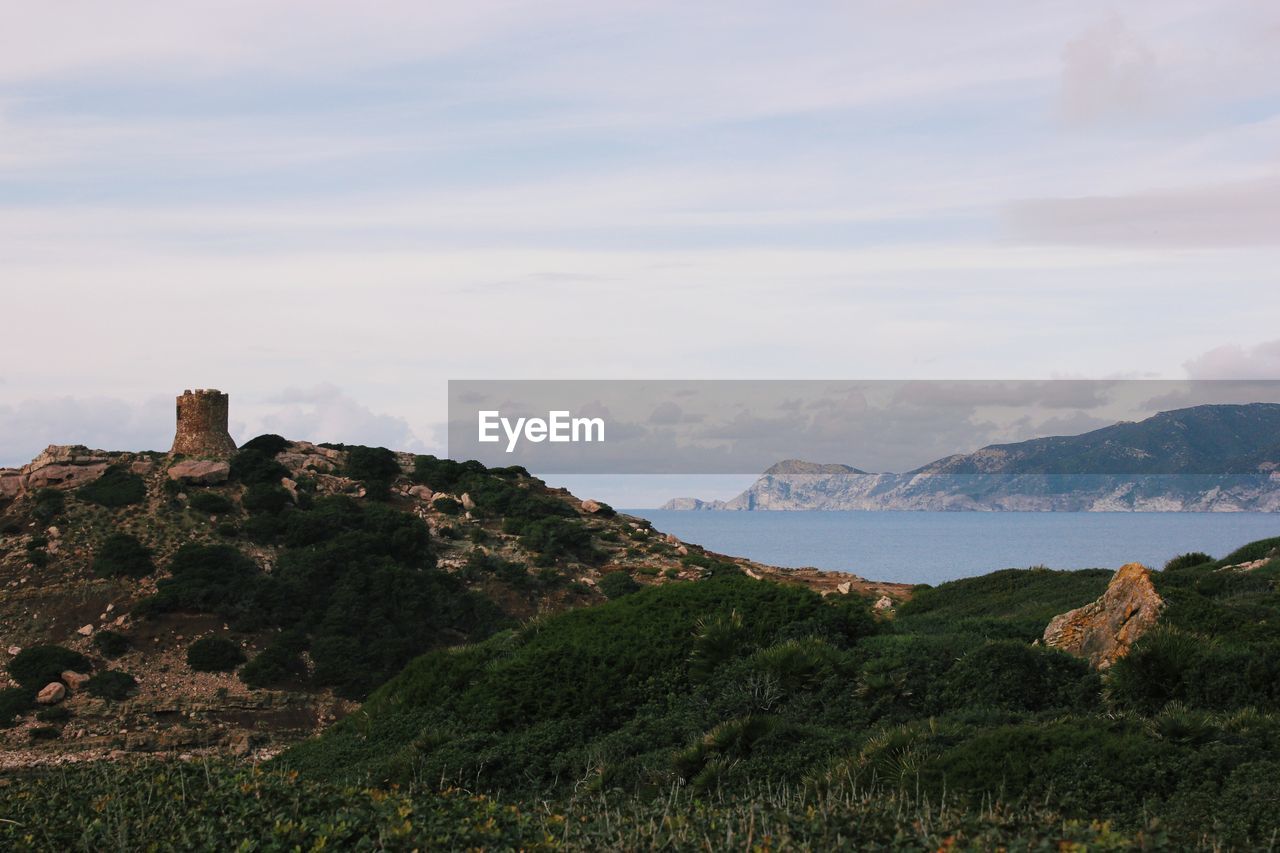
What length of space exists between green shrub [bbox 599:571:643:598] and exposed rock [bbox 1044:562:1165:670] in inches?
911

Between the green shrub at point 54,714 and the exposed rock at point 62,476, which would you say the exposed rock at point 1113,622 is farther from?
the exposed rock at point 62,476

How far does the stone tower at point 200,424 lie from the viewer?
46.8 m

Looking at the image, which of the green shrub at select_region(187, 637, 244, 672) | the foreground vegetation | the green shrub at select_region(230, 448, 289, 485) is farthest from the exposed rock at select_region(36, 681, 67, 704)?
the foreground vegetation

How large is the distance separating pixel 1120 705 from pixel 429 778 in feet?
32.7

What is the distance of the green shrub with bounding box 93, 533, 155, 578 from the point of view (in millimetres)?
38562

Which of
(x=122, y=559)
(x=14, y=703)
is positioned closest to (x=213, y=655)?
(x=14, y=703)

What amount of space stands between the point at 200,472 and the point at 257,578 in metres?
7.66

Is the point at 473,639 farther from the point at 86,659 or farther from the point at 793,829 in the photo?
the point at 793,829

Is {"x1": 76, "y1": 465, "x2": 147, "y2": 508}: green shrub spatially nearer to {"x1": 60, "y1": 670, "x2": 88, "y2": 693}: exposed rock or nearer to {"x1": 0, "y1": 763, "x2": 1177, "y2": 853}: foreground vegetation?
{"x1": 60, "y1": 670, "x2": 88, "y2": 693}: exposed rock

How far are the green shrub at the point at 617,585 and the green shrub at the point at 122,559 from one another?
15.9 metres

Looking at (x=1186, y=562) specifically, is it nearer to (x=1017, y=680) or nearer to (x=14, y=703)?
(x=1017, y=680)

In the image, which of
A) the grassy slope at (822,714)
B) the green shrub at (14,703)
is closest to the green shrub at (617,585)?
the grassy slope at (822,714)

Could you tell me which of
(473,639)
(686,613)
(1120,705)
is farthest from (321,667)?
(1120,705)

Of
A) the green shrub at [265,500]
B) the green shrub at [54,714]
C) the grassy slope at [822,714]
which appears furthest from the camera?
the green shrub at [265,500]
